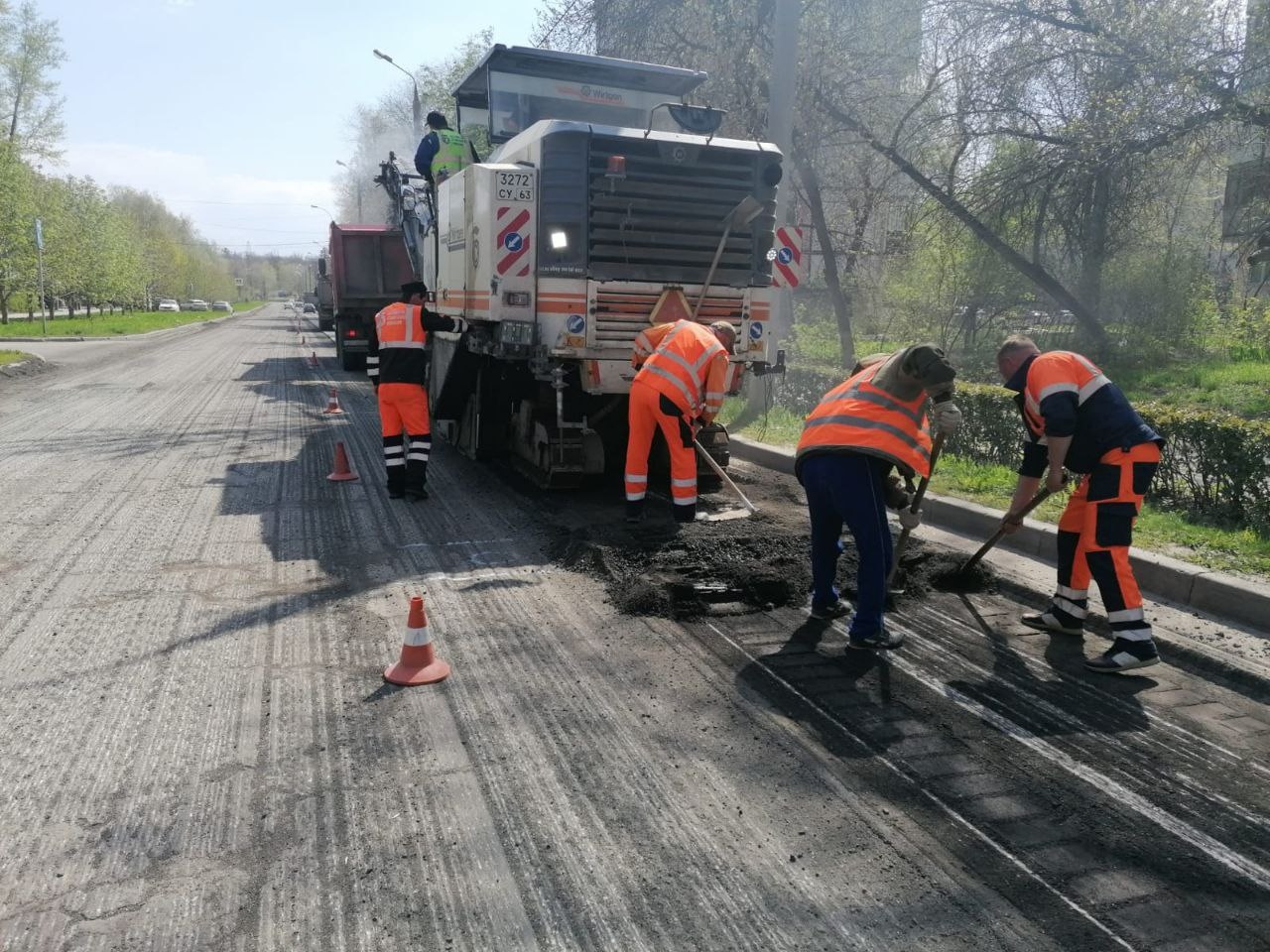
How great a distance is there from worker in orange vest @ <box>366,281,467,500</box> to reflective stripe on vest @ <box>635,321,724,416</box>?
2.20m

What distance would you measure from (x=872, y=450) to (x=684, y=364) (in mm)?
2061

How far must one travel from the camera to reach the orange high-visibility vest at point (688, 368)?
612cm

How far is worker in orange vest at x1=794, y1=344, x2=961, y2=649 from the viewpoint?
434 centimetres

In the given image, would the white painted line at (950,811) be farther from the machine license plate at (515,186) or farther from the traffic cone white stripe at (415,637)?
the machine license plate at (515,186)

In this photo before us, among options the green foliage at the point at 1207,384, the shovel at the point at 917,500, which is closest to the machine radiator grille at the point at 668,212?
the shovel at the point at 917,500

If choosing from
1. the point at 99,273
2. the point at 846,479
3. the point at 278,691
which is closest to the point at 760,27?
the point at 846,479

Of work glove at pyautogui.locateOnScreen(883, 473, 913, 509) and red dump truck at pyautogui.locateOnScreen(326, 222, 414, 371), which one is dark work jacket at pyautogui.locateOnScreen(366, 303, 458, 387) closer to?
work glove at pyautogui.locateOnScreen(883, 473, 913, 509)

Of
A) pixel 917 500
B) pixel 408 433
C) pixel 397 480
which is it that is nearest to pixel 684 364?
pixel 917 500

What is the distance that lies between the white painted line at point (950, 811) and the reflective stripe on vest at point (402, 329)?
4.24m

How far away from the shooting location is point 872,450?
431 cm

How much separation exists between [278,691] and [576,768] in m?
1.40

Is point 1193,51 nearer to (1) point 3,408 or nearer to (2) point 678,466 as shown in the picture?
(2) point 678,466

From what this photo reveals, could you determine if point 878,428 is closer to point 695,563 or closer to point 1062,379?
point 1062,379

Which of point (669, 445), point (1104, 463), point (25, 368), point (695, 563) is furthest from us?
point (25, 368)
